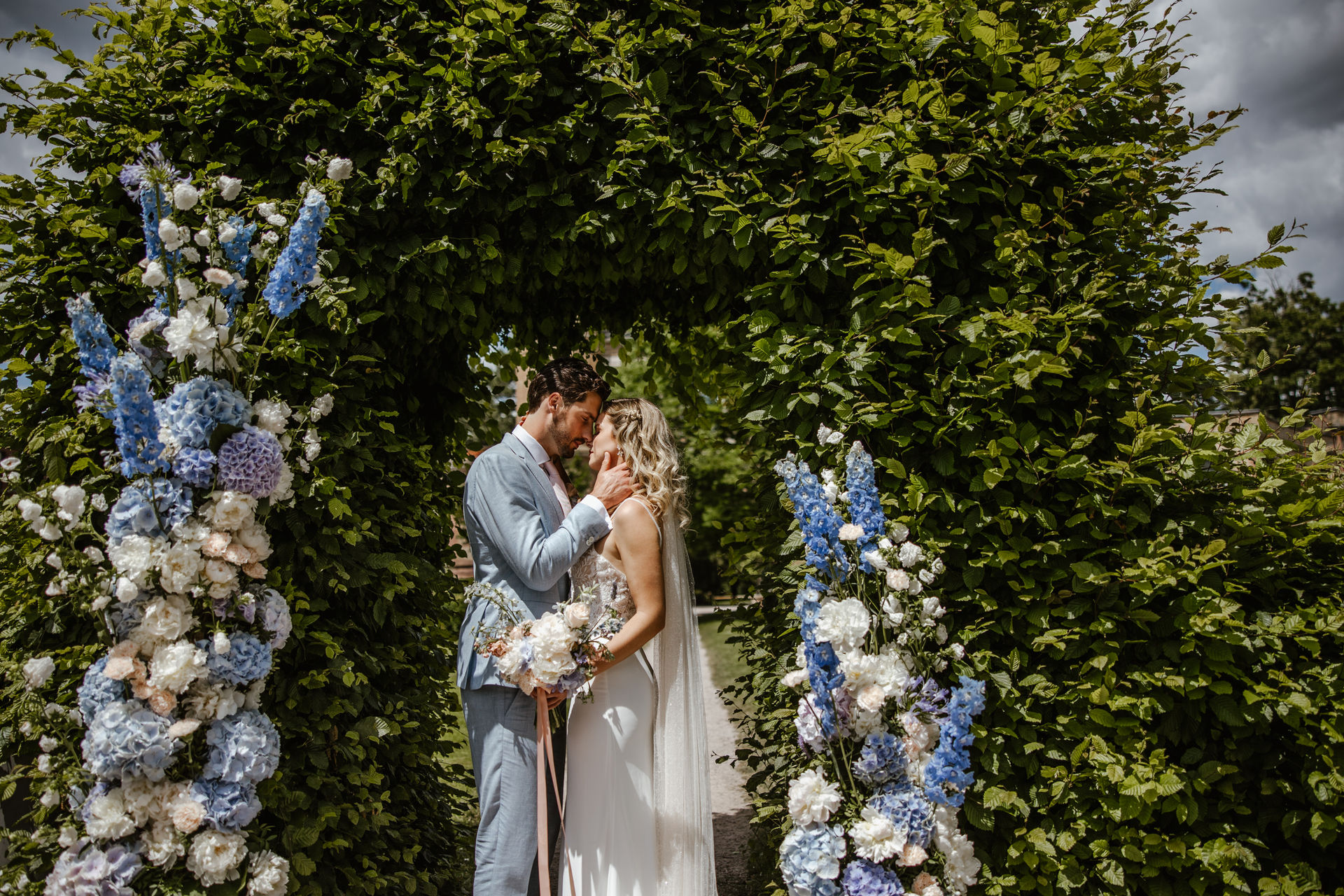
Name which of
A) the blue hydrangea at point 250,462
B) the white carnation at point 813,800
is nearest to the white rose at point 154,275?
the blue hydrangea at point 250,462

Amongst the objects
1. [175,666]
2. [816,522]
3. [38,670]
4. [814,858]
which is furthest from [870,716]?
[38,670]

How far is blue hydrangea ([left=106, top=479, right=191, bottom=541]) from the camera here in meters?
2.13

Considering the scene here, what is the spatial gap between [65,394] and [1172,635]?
381 cm

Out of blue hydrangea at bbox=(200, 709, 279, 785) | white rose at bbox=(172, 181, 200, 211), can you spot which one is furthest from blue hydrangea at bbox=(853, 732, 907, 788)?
white rose at bbox=(172, 181, 200, 211)

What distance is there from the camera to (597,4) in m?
2.99

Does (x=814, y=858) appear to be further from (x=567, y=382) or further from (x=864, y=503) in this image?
(x=567, y=382)

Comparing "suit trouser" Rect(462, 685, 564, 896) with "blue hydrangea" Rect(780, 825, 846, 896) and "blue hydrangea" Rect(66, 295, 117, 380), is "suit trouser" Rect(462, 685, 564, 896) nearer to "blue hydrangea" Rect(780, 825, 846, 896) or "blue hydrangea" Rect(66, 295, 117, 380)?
"blue hydrangea" Rect(780, 825, 846, 896)

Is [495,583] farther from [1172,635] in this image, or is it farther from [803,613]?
[1172,635]

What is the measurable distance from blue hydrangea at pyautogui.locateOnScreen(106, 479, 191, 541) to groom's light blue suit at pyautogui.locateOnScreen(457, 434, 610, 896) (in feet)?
3.16

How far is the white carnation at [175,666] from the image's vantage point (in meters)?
2.11

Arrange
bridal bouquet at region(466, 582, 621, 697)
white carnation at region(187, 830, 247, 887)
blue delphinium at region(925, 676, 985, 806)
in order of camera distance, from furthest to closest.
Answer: bridal bouquet at region(466, 582, 621, 697)
blue delphinium at region(925, 676, 985, 806)
white carnation at region(187, 830, 247, 887)

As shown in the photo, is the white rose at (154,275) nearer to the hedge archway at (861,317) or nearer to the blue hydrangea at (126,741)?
the hedge archway at (861,317)

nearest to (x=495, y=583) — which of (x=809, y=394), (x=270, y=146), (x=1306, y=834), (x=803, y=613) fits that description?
(x=803, y=613)

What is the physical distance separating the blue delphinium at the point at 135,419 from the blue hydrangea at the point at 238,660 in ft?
1.76
